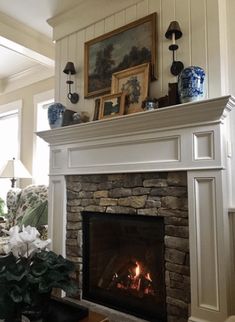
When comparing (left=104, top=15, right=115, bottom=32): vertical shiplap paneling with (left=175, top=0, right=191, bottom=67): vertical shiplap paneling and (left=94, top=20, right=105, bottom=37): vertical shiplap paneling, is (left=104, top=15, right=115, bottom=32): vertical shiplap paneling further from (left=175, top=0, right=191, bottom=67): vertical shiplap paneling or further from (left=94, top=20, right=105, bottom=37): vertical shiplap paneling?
(left=175, top=0, right=191, bottom=67): vertical shiplap paneling

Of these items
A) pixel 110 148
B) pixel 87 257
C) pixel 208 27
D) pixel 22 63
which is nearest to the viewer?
pixel 208 27

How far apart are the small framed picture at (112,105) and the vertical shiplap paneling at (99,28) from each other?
0.68 metres

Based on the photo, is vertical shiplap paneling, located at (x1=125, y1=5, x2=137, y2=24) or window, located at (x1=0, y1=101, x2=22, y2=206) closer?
vertical shiplap paneling, located at (x1=125, y1=5, x2=137, y2=24)

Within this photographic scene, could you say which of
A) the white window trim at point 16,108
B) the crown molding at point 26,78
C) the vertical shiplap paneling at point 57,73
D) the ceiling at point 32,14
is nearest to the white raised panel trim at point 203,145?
the vertical shiplap paneling at point 57,73

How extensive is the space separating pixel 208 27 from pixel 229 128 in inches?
28.6

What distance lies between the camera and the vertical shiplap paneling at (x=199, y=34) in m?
2.03

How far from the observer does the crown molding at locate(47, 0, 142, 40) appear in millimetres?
2561

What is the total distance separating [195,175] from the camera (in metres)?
1.92

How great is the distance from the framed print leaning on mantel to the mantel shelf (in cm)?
40

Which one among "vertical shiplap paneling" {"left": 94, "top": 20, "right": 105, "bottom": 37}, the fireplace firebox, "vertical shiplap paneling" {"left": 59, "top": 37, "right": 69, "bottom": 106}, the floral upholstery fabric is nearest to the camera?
the fireplace firebox

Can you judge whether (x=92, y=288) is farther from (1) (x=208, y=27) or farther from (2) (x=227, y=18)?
(2) (x=227, y=18)

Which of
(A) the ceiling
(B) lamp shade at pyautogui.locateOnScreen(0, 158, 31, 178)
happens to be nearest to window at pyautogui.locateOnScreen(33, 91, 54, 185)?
(B) lamp shade at pyautogui.locateOnScreen(0, 158, 31, 178)

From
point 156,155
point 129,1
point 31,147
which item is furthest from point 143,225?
point 31,147

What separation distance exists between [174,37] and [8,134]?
3803 millimetres
